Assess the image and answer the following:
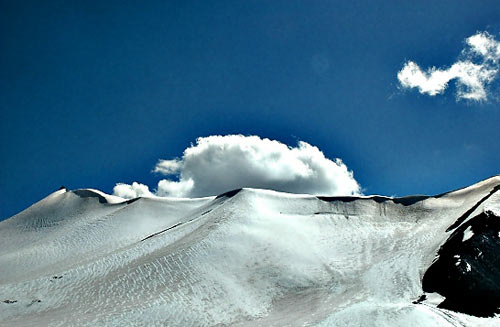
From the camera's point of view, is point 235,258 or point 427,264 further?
point 235,258

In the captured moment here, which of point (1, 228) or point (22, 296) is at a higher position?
point (1, 228)

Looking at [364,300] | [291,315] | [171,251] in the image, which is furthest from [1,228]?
[364,300]

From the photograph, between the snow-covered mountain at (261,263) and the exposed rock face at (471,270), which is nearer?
the snow-covered mountain at (261,263)

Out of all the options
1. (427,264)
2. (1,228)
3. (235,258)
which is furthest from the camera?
(1,228)

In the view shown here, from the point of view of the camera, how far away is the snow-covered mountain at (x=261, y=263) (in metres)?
26.1

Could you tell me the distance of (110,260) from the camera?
114 feet

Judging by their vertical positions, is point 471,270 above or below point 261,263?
below

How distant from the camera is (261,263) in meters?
34.9

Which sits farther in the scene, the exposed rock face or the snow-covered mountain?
the exposed rock face

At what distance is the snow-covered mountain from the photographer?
26109 millimetres

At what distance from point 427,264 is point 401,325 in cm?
1190

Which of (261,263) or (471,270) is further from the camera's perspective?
(261,263)

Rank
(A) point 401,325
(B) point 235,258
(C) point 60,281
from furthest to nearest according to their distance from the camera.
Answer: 1. (B) point 235,258
2. (C) point 60,281
3. (A) point 401,325

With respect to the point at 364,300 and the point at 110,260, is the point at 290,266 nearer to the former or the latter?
the point at 364,300
